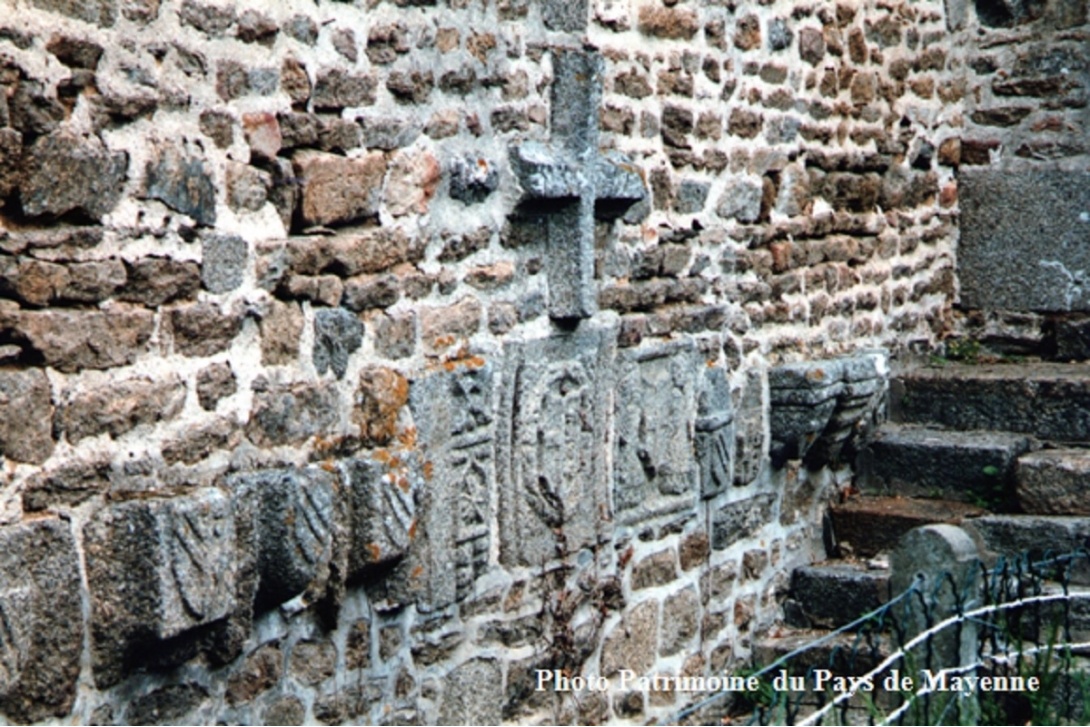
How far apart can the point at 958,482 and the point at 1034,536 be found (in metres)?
0.52

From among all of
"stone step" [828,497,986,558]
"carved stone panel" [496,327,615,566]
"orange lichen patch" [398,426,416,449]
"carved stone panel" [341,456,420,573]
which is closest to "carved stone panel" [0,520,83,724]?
"carved stone panel" [341,456,420,573]

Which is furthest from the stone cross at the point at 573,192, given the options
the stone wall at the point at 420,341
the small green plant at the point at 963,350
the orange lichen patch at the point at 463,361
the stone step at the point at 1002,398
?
the small green plant at the point at 963,350

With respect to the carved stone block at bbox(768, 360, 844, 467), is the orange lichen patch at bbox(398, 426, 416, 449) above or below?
above

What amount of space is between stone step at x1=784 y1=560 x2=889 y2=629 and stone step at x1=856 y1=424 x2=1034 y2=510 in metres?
0.42

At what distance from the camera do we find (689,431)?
588 cm

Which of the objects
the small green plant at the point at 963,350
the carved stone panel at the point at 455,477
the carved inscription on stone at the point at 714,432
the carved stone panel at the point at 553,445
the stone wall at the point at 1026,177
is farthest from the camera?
the small green plant at the point at 963,350

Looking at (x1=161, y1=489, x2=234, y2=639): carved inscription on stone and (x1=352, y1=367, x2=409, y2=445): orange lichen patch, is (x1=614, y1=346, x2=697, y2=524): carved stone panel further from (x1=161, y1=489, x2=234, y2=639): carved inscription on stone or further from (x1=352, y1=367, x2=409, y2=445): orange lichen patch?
(x1=161, y1=489, x2=234, y2=639): carved inscription on stone

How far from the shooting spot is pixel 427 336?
4551 mm

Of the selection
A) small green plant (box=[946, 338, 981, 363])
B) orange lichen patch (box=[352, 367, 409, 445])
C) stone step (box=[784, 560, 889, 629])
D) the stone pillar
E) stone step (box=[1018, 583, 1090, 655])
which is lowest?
stone step (box=[784, 560, 889, 629])

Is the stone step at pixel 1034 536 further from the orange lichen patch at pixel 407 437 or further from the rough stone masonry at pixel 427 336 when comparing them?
the orange lichen patch at pixel 407 437

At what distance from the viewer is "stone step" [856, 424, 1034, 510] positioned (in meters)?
6.65

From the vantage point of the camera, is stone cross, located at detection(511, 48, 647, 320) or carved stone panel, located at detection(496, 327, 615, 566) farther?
stone cross, located at detection(511, 48, 647, 320)

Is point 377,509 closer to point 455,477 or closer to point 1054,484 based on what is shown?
point 455,477

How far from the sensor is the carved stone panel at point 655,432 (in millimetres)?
5523
